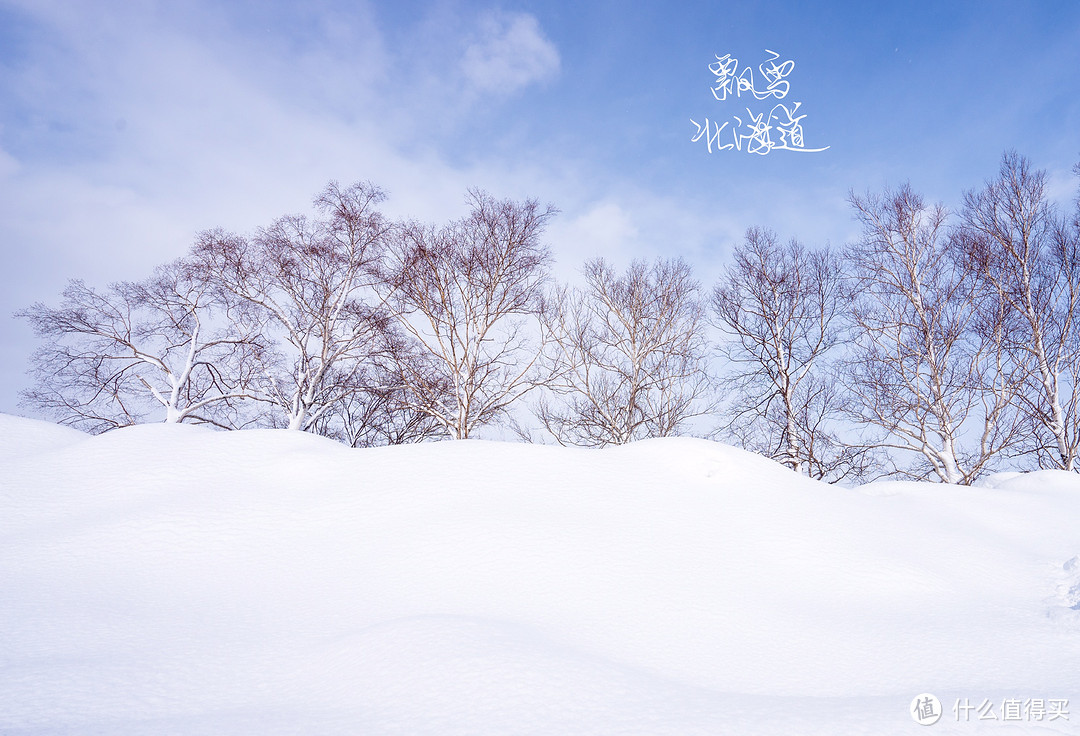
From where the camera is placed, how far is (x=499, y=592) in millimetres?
3379

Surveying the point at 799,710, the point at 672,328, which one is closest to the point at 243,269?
the point at 672,328

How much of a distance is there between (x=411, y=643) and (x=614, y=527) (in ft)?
7.32

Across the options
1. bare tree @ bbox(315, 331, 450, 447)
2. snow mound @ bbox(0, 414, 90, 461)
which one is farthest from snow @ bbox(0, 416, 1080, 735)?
bare tree @ bbox(315, 331, 450, 447)

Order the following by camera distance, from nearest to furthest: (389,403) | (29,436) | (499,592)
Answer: (499,592), (29,436), (389,403)

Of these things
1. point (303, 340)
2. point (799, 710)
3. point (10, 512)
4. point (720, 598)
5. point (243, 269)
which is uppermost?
point (243, 269)

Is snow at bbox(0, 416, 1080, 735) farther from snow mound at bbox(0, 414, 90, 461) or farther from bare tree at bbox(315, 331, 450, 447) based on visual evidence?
bare tree at bbox(315, 331, 450, 447)

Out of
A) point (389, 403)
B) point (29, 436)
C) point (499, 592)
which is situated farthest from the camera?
point (389, 403)

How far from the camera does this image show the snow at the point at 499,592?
6.91ft

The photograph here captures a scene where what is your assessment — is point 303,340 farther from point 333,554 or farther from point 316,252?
point 333,554

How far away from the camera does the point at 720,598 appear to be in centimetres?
345

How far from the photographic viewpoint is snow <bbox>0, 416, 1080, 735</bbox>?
211 centimetres

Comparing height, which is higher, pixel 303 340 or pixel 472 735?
pixel 303 340

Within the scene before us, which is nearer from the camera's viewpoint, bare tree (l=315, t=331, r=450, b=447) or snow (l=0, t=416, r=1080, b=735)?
snow (l=0, t=416, r=1080, b=735)

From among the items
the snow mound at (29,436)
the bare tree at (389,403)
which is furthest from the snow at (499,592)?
the bare tree at (389,403)
